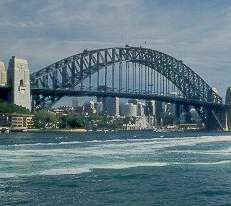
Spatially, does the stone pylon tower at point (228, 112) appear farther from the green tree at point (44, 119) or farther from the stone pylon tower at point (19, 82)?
the stone pylon tower at point (19, 82)

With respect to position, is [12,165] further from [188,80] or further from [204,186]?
[188,80]

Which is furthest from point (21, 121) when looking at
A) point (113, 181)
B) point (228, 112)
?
point (113, 181)

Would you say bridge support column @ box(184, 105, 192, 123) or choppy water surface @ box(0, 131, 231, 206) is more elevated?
bridge support column @ box(184, 105, 192, 123)

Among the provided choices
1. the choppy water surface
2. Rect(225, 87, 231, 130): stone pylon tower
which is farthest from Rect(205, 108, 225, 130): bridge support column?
the choppy water surface

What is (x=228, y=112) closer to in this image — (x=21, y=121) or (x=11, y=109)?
(x=21, y=121)

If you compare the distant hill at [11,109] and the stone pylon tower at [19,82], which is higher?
the stone pylon tower at [19,82]

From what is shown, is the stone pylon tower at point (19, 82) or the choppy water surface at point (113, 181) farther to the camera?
the stone pylon tower at point (19, 82)

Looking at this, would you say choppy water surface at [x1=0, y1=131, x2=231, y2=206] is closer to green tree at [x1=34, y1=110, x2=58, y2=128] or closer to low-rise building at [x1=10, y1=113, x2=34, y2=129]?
low-rise building at [x1=10, y1=113, x2=34, y2=129]

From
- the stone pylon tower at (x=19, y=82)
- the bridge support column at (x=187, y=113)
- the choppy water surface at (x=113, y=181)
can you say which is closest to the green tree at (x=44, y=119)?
the stone pylon tower at (x=19, y=82)

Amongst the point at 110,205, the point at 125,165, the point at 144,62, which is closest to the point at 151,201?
the point at 110,205

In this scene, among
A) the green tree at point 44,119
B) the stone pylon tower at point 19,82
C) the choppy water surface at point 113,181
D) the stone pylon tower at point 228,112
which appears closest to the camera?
the choppy water surface at point 113,181
